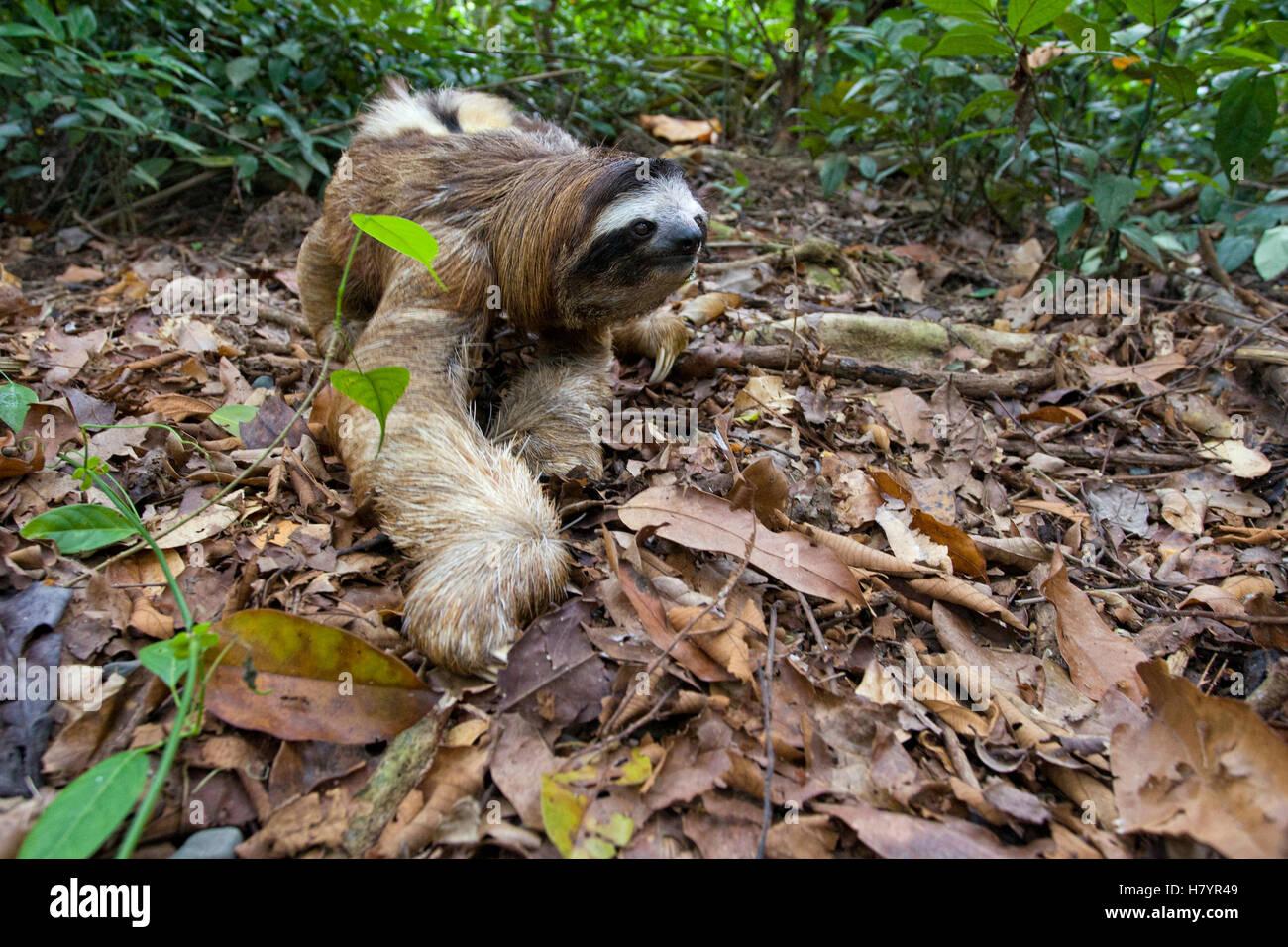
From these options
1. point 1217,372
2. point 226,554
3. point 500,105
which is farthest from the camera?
point 500,105

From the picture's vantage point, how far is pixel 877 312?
7.10 metres

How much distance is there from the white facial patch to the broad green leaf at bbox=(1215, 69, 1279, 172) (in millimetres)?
4123

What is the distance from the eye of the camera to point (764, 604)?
3.42 meters

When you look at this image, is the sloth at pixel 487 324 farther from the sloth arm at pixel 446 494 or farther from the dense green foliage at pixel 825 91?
the dense green foliage at pixel 825 91

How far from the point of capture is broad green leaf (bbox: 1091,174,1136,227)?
5.94 m

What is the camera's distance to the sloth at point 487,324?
343cm

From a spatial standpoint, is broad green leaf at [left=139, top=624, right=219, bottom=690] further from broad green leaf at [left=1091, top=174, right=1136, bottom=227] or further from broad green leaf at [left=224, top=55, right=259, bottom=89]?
broad green leaf at [left=224, top=55, right=259, bottom=89]

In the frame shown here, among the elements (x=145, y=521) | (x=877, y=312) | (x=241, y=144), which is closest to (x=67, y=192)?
(x=241, y=144)

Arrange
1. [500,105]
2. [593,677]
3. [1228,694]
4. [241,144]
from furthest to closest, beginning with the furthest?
[241,144]
[500,105]
[1228,694]
[593,677]

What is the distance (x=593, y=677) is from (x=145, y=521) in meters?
2.52

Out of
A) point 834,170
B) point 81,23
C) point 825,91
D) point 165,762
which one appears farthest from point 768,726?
point 825,91

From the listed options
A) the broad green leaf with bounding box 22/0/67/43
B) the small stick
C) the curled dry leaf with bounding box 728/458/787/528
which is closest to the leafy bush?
the curled dry leaf with bounding box 728/458/787/528
